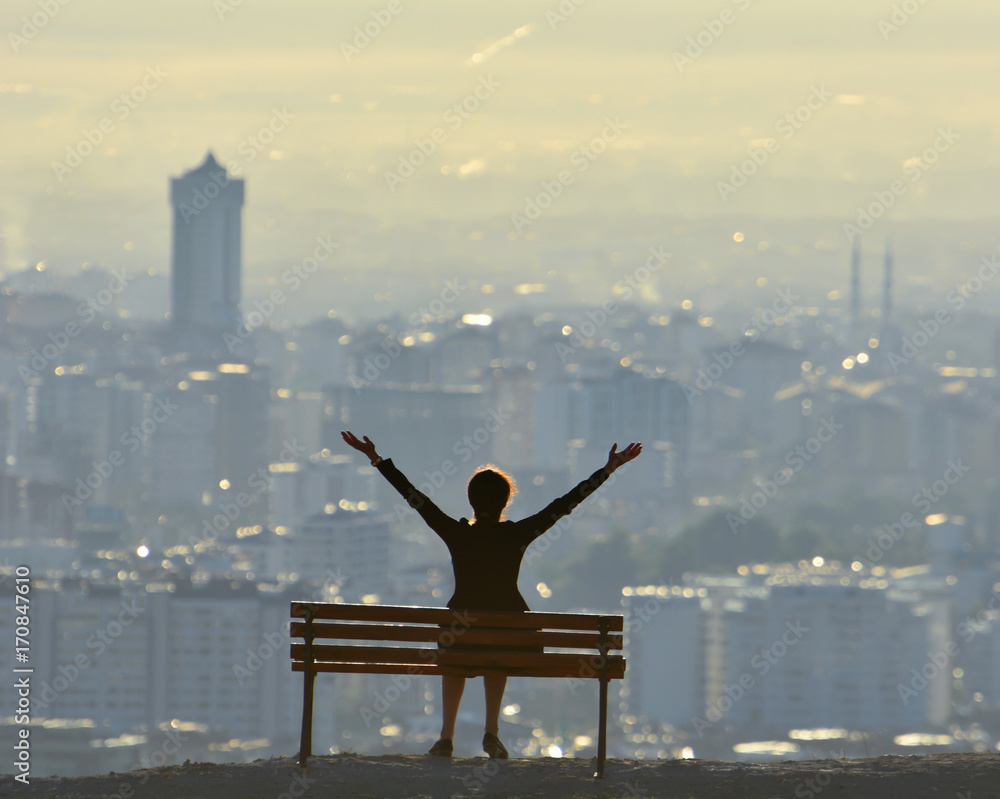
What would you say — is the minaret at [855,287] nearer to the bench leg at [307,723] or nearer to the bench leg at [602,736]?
the bench leg at [602,736]

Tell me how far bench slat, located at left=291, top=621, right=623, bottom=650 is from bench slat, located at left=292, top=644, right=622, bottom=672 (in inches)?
1.1

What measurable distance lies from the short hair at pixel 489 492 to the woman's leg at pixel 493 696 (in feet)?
1.45

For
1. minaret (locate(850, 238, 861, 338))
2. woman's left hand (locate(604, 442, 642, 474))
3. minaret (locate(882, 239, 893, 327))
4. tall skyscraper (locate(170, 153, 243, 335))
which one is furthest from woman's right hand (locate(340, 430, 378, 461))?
minaret (locate(850, 238, 861, 338))

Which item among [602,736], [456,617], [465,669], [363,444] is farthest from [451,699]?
[363,444]

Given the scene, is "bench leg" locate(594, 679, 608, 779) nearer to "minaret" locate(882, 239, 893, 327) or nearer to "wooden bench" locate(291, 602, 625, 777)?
"wooden bench" locate(291, 602, 625, 777)

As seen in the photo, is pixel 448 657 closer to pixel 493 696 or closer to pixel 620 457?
pixel 493 696

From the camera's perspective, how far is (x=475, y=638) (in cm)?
443

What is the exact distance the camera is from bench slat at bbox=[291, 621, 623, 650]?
4.43 metres

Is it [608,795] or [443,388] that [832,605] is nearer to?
[443,388]

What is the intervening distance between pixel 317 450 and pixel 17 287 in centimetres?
3219

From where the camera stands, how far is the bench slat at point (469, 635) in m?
4.43

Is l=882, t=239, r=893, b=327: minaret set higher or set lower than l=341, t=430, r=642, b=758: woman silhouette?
higher

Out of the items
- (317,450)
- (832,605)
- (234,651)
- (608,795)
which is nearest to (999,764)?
(608,795)

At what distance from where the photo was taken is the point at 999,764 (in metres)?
4.54
